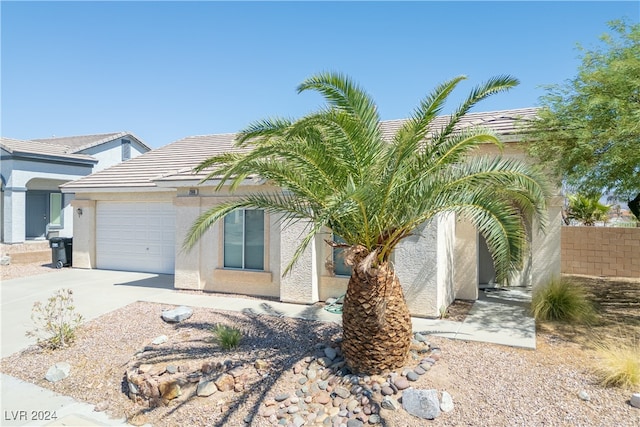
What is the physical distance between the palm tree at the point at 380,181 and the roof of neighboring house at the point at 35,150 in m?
22.2

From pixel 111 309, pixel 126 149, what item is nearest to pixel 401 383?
pixel 111 309

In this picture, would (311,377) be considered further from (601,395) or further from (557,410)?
(601,395)

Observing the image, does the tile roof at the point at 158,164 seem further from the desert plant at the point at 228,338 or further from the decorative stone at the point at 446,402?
the decorative stone at the point at 446,402

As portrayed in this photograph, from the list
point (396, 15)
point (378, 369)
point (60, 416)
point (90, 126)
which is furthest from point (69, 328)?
point (90, 126)

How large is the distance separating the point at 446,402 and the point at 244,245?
8.09 meters

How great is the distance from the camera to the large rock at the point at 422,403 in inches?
215

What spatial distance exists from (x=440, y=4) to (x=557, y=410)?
35.1 feet

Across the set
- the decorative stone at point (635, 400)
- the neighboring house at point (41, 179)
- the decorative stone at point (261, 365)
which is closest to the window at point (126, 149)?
the neighboring house at point (41, 179)

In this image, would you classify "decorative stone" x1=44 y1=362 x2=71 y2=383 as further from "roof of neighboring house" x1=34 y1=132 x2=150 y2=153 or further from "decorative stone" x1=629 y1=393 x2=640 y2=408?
Result: "roof of neighboring house" x1=34 y1=132 x2=150 y2=153

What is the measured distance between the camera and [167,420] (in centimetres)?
602

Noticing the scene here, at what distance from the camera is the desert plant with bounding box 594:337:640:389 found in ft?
18.7

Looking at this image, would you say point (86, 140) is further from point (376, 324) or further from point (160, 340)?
point (376, 324)

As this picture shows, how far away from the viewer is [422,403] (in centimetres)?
557

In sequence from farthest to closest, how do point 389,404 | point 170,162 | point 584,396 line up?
point 170,162, point 389,404, point 584,396
